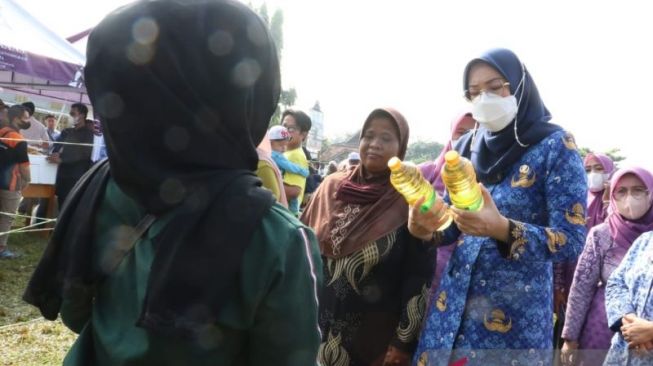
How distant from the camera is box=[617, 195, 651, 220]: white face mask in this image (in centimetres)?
304

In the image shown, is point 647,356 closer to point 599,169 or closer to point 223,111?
point 223,111

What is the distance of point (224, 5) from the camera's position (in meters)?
0.87

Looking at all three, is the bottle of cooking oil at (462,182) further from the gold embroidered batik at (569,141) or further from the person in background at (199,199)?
the person in background at (199,199)

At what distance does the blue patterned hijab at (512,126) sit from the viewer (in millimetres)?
1831

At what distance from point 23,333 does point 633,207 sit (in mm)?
4466

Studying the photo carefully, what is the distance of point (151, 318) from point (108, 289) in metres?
0.22

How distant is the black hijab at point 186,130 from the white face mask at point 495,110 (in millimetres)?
1218

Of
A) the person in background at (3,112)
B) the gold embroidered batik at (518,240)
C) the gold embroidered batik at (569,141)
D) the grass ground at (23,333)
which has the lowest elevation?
the grass ground at (23,333)

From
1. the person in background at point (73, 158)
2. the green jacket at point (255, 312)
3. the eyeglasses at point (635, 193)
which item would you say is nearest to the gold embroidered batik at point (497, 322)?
the green jacket at point (255, 312)

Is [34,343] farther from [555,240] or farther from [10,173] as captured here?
[555,240]

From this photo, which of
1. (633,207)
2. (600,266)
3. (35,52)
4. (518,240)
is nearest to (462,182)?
(518,240)

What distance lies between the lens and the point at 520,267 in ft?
5.89

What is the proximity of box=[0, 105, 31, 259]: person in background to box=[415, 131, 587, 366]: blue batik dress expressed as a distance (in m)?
5.76

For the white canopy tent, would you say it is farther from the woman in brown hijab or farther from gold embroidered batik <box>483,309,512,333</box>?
gold embroidered batik <box>483,309,512,333</box>
